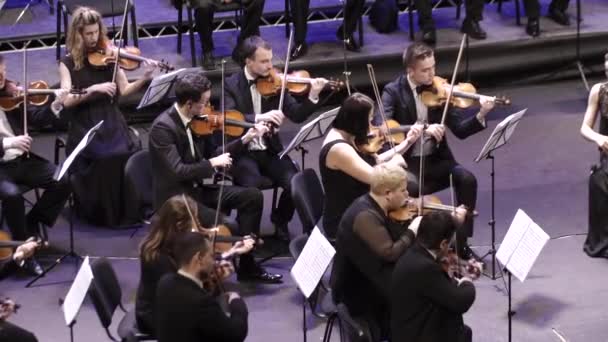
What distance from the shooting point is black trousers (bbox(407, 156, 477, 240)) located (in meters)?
7.37

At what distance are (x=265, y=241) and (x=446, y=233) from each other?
276cm

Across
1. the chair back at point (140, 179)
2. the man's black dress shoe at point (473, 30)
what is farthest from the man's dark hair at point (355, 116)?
the man's black dress shoe at point (473, 30)

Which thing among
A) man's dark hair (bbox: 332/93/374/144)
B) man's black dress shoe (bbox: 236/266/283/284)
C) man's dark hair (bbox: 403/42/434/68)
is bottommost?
man's black dress shoe (bbox: 236/266/283/284)

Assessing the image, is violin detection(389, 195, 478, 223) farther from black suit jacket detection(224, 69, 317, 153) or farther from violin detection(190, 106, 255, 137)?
black suit jacket detection(224, 69, 317, 153)

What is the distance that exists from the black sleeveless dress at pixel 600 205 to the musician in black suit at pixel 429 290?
233 centimetres

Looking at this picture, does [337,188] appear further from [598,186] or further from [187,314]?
[598,186]

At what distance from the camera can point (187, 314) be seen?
4996mm

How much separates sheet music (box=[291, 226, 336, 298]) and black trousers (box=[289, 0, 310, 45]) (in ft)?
14.7

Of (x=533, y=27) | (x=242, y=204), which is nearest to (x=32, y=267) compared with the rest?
(x=242, y=204)

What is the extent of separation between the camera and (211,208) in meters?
7.19

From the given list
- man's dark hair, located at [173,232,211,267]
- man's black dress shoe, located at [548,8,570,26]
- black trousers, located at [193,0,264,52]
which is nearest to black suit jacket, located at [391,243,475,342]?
man's dark hair, located at [173,232,211,267]

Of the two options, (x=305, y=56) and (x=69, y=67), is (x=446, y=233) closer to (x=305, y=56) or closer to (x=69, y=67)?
(x=69, y=67)

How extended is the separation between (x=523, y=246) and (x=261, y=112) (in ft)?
7.91

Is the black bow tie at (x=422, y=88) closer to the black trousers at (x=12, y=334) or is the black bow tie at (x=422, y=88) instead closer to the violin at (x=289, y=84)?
the violin at (x=289, y=84)
